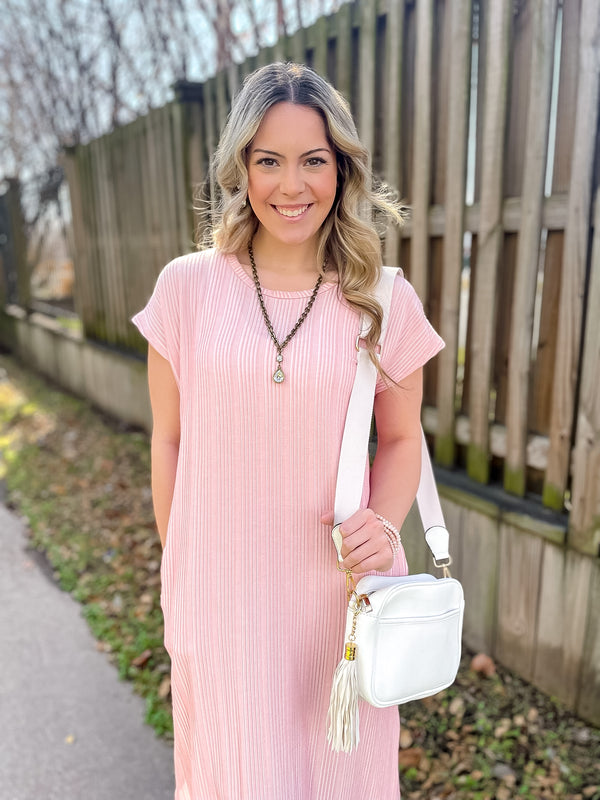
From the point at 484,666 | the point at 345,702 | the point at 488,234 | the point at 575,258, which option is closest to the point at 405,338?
the point at 345,702

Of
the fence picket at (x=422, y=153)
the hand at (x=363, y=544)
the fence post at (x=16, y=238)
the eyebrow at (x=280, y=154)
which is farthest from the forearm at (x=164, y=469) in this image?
the fence post at (x=16, y=238)

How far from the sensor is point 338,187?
1616 mm

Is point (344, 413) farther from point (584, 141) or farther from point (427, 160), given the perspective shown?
point (427, 160)

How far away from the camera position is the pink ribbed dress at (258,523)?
1.49m

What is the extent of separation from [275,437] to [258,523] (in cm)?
21

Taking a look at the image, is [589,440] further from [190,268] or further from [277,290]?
[190,268]

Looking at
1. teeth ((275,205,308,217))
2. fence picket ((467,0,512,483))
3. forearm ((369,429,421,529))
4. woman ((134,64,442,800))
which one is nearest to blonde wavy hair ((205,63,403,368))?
woman ((134,64,442,800))

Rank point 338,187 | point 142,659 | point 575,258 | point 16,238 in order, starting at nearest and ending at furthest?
point 338,187
point 575,258
point 142,659
point 16,238

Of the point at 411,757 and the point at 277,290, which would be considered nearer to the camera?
the point at 277,290

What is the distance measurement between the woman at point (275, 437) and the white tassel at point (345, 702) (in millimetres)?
187

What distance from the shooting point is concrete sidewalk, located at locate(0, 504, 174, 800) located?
240 centimetres

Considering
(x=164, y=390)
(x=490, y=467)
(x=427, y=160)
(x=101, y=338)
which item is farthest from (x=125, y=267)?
(x=164, y=390)

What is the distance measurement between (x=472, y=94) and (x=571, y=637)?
7.11 ft

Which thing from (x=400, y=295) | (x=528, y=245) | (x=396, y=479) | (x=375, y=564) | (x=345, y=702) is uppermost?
(x=528, y=245)
